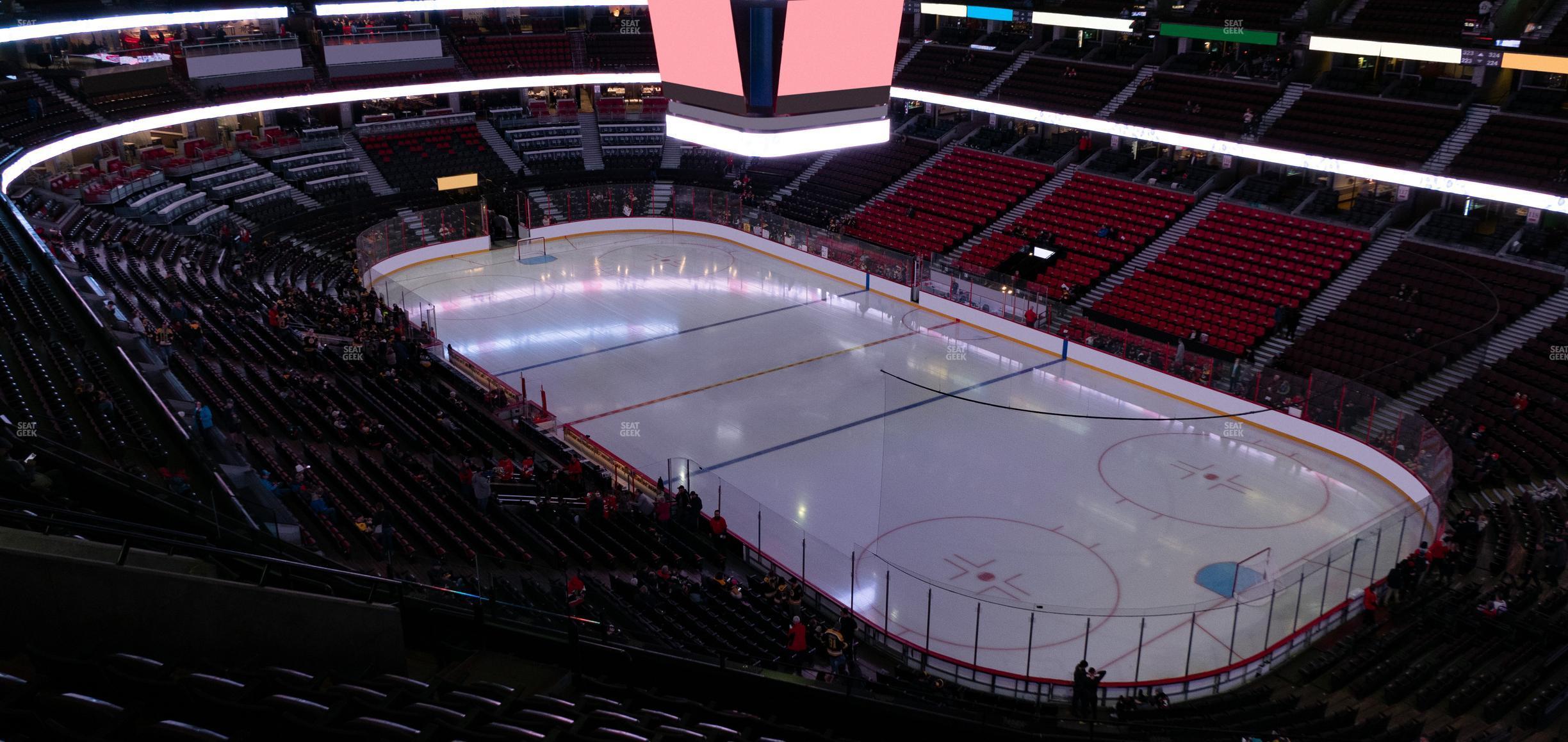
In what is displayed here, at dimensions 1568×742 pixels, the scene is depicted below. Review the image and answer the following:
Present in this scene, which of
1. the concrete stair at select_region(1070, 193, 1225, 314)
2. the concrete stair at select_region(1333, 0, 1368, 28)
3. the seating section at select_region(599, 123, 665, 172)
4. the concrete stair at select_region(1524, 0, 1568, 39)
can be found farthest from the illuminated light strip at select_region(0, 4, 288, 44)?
the concrete stair at select_region(1524, 0, 1568, 39)

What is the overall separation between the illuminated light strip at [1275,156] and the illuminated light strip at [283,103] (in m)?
11.8

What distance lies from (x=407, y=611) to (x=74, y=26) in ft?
105

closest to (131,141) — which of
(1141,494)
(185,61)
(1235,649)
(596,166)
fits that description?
(185,61)

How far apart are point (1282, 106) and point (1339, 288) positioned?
7.33m

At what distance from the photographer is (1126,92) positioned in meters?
33.0

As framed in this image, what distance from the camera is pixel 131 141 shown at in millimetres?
35375

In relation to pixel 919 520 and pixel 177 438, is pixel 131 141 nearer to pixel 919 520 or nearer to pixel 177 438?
pixel 177 438

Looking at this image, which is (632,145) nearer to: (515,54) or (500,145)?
(500,145)

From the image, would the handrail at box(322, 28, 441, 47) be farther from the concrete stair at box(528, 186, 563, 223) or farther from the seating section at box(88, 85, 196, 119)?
the concrete stair at box(528, 186, 563, 223)

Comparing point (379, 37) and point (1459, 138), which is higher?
point (379, 37)

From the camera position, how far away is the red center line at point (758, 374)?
71.4 feet

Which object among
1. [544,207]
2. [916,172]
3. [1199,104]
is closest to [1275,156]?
[1199,104]

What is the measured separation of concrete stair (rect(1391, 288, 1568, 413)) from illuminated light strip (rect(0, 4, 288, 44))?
3452 cm

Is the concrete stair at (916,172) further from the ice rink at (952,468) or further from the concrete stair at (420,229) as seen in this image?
the concrete stair at (420,229)
